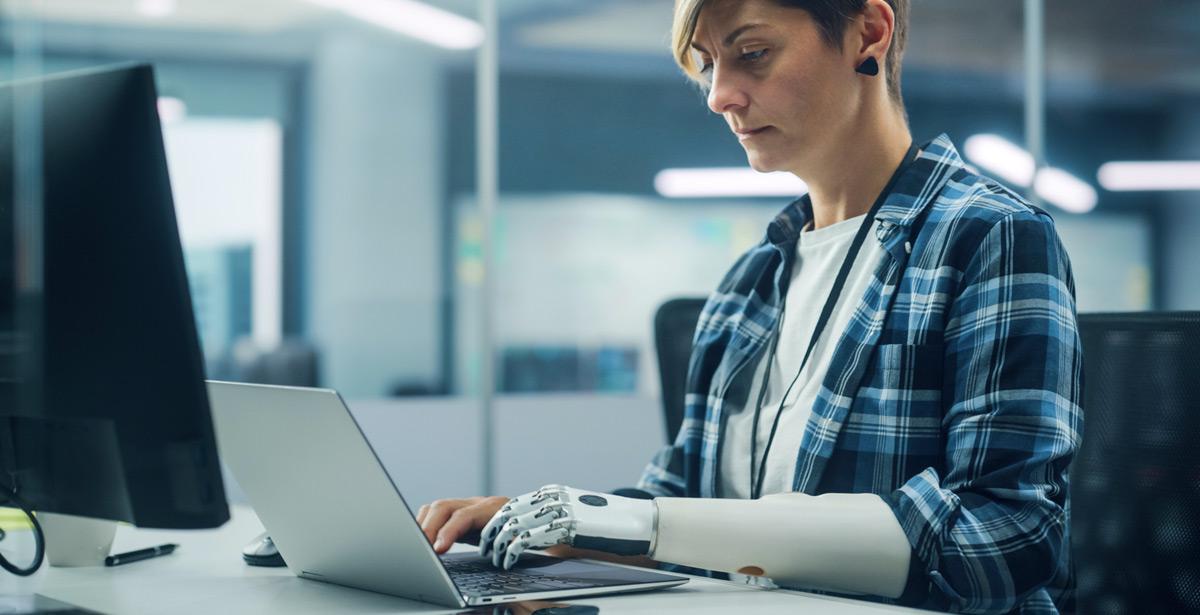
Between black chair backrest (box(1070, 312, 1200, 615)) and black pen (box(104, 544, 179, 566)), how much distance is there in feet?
3.34

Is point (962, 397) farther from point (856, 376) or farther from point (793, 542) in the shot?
point (793, 542)

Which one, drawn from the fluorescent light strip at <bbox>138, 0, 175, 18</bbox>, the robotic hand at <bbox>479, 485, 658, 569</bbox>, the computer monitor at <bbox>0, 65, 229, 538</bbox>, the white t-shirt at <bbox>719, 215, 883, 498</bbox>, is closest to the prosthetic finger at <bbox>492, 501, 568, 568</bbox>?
the robotic hand at <bbox>479, 485, 658, 569</bbox>

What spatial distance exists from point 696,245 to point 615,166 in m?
0.36

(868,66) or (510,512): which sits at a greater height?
(868,66)

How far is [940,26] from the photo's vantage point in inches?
128

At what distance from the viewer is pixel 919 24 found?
329cm

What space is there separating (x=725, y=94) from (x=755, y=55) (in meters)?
0.05

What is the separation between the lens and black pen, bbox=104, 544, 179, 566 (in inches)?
43.3

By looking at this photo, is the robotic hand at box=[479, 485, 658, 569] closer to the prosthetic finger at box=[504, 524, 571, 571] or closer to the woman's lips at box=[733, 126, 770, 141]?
the prosthetic finger at box=[504, 524, 571, 571]

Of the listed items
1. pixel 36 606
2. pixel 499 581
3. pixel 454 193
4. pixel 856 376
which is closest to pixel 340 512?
pixel 499 581

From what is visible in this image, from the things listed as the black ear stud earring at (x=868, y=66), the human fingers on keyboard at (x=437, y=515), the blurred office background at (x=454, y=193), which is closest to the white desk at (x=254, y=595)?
the human fingers on keyboard at (x=437, y=515)

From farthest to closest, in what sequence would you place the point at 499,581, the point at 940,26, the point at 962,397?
the point at 940,26 < the point at 962,397 < the point at 499,581

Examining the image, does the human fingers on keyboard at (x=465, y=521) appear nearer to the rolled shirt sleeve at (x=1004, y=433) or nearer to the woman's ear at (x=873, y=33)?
the rolled shirt sleeve at (x=1004, y=433)

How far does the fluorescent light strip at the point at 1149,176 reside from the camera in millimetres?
2867
